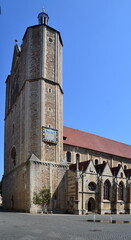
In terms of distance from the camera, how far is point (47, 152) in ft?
→ 116

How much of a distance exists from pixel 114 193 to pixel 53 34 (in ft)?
86.1

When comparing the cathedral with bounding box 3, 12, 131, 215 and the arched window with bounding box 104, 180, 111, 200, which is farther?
the arched window with bounding box 104, 180, 111, 200

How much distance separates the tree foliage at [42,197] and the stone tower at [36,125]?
1.66ft

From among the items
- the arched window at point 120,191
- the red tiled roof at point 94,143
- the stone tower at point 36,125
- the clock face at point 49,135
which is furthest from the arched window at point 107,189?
the clock face at point 49,135

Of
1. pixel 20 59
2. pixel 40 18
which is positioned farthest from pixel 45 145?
pixel 40 18

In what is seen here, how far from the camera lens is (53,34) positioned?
136ft

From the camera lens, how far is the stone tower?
34.2m

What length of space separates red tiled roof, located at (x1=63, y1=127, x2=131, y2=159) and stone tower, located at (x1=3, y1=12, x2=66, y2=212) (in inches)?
257

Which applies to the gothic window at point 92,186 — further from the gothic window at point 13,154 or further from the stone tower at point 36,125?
the gothic window at point 13,154

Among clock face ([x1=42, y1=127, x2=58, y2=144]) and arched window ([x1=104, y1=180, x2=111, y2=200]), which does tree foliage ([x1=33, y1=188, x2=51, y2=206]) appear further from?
arched window ([x1=104, y1=180, x2=111, y2=200])

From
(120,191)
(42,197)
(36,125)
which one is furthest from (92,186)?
(36,125)

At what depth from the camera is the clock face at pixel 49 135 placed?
1405 inches

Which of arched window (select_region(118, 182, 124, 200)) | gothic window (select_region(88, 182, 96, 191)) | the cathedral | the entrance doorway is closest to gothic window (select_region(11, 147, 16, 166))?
the cathedral

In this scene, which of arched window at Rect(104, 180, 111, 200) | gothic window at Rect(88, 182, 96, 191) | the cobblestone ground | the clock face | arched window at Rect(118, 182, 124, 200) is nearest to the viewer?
the cobblestone ground
